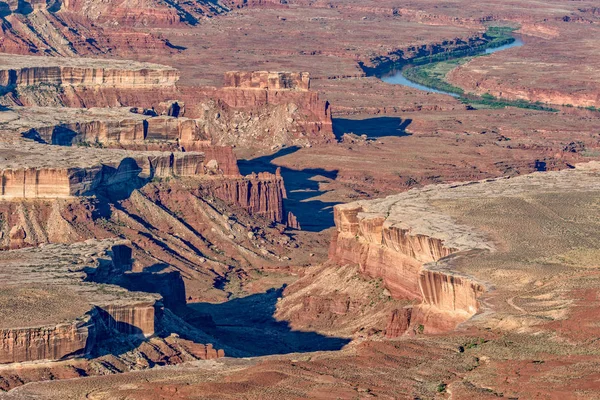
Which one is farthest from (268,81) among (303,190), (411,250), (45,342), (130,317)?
(45,342)

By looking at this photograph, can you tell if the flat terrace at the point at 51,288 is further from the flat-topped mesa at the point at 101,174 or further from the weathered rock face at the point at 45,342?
the flat-topped mesa at the point at 101,174

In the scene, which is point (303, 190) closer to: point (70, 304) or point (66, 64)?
point (66, 64)

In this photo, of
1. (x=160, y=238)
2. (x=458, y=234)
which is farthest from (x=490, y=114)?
(x=458, y=234)

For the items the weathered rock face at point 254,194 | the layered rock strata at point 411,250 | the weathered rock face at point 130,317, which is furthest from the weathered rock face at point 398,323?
the weathered rock face at point 254,194

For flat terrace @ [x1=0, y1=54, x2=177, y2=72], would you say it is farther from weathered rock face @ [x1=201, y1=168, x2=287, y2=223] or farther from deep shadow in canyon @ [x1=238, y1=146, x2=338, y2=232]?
weathered rock face @ [x1=201, y1=168, x2=287, y2=223]

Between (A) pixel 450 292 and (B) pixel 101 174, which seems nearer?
(A) pixel 450 292

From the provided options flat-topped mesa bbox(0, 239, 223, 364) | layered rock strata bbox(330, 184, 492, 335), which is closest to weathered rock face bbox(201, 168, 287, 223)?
layered rock strata bbox(330, 184, 492, 335)

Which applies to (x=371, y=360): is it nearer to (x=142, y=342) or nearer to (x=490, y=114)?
(x=142, y=342)
